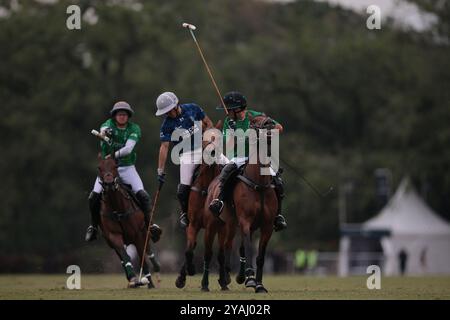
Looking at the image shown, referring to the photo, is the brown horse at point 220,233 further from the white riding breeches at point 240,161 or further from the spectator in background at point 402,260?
the spectator in background at point 402,260

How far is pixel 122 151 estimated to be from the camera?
75.7 ft

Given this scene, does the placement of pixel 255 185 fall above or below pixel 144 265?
above

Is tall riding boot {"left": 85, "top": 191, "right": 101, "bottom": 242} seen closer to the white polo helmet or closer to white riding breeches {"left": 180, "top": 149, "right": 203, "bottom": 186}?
white riding breeches {"left": 180, "top": 149, "right": 203, "bottom": 186}

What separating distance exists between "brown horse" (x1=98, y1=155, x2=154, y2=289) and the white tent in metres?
31.5

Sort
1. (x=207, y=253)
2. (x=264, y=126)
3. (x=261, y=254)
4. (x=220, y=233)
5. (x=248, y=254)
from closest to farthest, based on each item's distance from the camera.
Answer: (x=264, y=126)
(x=248, y=254)
(x=261, y=254)
(x=220, y=233)
(x=207, y=253)

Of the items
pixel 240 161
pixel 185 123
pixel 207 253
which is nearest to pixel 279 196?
pixel 240 161

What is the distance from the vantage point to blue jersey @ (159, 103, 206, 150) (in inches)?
898

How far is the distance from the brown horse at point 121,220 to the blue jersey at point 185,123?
107 centimetres

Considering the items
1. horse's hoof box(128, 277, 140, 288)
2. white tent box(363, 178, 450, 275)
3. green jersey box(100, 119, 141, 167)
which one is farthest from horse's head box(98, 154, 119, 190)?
white tent box(363, 178, 450, 275)

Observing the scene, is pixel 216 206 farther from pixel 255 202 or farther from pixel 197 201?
pixel 197 201

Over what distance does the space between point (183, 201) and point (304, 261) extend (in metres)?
35.7

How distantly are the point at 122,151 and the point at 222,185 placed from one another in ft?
8.48

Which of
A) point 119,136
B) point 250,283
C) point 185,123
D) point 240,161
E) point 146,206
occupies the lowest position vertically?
point 250,283
